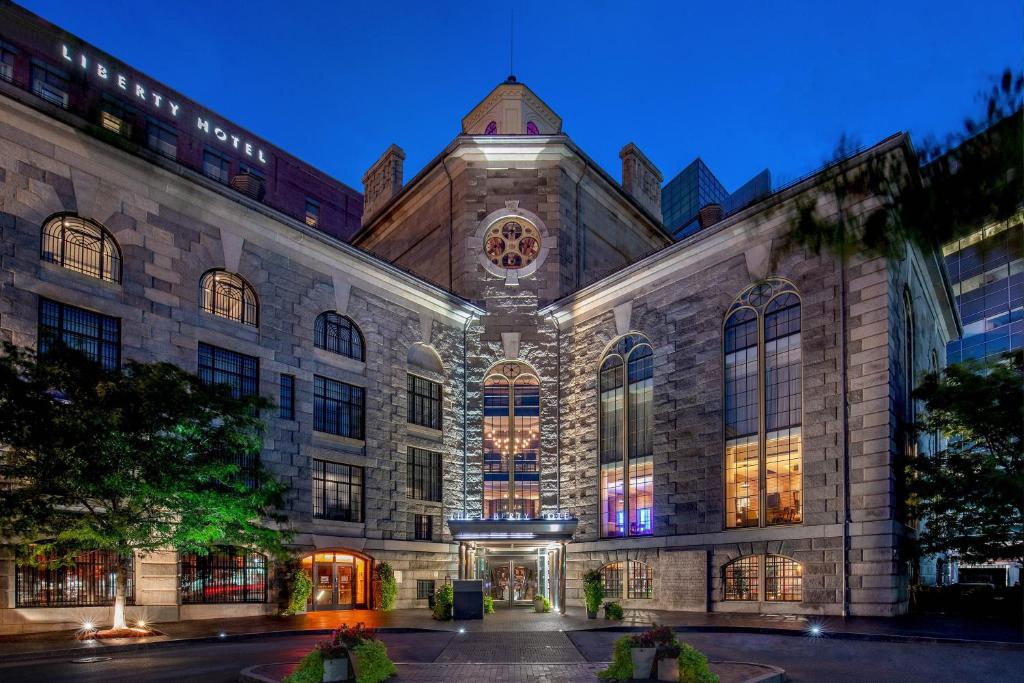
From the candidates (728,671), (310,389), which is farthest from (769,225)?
(728,671)

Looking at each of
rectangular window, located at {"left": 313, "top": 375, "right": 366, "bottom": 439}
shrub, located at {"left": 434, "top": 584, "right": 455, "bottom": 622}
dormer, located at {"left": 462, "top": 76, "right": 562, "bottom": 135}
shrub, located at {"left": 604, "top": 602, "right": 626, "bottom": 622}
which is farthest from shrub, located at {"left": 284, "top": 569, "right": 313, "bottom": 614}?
dormer, located at {"left": 462, "top": 76, "right": 562, "bottom": 135}

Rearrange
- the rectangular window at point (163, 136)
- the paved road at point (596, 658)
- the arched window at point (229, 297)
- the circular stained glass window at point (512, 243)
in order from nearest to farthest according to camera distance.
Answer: the paved road at point (596, 658) < the arched window at point (229, 297) < the circular stained glass window at point (512, 243) < the rectangular window at point (163, 136)

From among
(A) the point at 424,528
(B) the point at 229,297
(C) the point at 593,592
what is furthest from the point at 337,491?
(C) the point at 593,592

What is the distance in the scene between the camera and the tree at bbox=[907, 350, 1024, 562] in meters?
25.4

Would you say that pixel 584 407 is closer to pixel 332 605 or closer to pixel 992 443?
pixel 332 605

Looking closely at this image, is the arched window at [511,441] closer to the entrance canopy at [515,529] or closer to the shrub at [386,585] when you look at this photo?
the entrance canopy at [515,529]

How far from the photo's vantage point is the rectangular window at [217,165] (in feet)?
170

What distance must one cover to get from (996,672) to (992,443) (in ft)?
48.7

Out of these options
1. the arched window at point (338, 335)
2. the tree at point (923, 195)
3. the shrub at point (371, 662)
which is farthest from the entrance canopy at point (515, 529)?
the tree at point (923, 195)

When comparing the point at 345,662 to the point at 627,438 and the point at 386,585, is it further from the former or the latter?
the point at 627,438

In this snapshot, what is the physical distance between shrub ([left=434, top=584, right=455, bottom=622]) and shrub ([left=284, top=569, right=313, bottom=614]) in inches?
220

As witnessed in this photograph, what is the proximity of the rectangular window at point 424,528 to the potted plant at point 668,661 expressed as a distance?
2378 centimetres

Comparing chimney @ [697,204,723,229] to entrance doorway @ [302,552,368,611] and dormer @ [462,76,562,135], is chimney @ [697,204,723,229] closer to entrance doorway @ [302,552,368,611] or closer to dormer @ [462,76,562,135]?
dormer @ [462,76,562,135]

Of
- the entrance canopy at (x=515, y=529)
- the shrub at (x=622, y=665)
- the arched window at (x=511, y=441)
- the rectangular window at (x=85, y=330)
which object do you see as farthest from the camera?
the arched window at (x=511, y=441)
